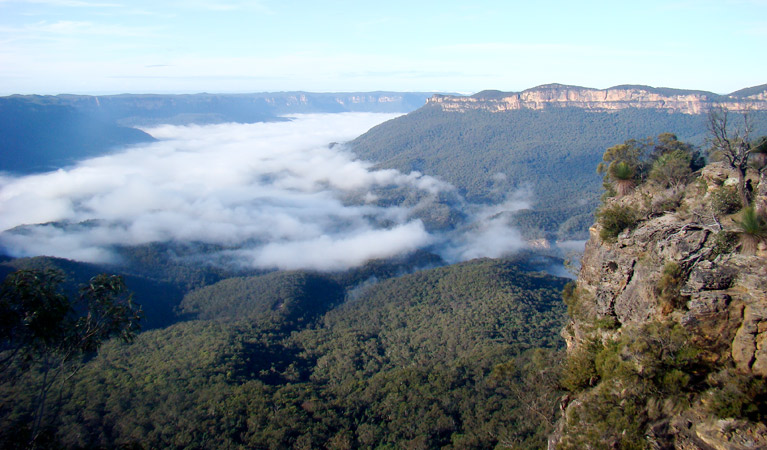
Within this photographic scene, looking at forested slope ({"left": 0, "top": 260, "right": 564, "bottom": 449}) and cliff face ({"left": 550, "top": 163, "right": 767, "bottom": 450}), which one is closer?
cliff face ({"left": 550, "top": 163, "right": 767, "bottom": 450})

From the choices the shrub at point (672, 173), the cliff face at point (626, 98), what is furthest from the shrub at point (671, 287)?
the cliff face at point (626, 98)

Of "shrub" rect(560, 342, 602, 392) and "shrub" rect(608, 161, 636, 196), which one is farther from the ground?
"shrub" rect(608, 161, 636, 196)

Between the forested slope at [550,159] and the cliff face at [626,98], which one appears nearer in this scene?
the forested slope at [550,159]

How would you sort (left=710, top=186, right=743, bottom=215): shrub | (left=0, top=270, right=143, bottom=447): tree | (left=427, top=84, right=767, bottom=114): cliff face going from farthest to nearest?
(left=427, top=84, right=767, bottom=114): cliff face
(left=710, top=186, right=743, bottom=215): shrub
(left=0, top=270, right=143, bottom=447): tree

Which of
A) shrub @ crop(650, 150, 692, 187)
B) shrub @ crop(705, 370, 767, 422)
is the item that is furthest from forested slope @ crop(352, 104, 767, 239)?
shrub @ crop(705, 370, 767, 422)

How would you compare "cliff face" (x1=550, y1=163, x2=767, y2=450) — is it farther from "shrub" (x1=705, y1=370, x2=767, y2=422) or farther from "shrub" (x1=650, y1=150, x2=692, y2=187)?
"shrub" (x1=650, y1=150, x2=692, y2=187)

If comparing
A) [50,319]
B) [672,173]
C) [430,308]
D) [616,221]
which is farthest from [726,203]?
[430,308]

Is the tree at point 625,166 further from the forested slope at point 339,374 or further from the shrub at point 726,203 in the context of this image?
the forested slope at point 339,374
